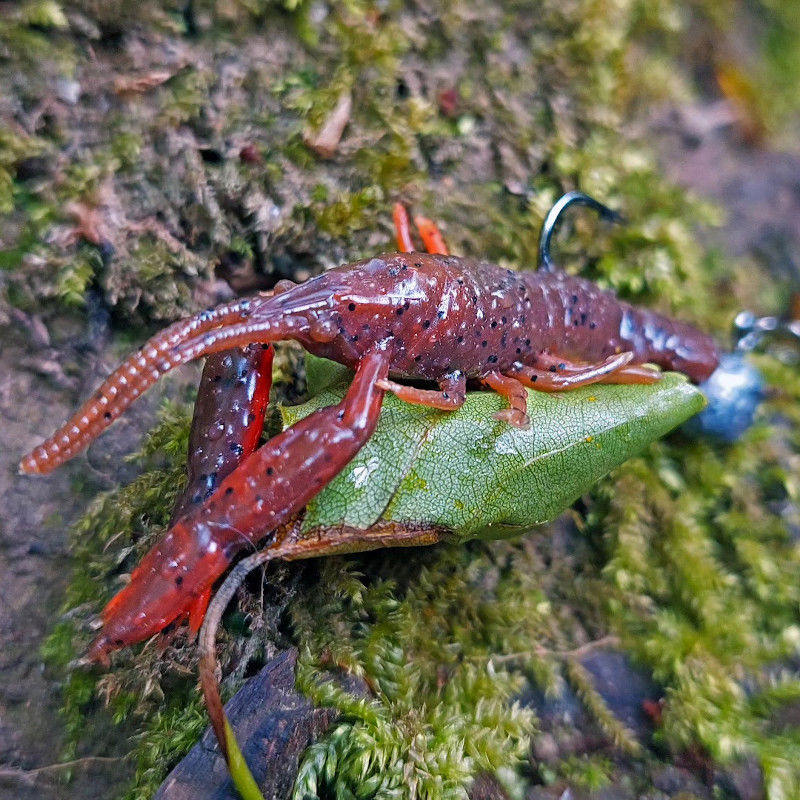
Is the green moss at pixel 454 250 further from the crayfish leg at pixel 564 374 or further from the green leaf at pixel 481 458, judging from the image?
the crayfish leg at pixel 564 374

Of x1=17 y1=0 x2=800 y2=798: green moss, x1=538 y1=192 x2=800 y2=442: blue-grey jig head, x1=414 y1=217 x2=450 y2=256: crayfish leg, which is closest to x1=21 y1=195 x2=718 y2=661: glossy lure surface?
x1=17 y1=0 x2=800 y2=798: green moss

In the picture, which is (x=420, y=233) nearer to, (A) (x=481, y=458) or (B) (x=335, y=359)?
(B) (x=335, y=359)

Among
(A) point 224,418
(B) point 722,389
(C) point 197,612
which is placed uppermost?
(A) point 224,418

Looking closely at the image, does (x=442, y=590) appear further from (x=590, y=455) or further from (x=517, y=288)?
(x=517, y=288)

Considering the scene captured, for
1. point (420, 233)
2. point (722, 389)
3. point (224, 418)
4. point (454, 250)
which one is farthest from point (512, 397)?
point (722, 389)

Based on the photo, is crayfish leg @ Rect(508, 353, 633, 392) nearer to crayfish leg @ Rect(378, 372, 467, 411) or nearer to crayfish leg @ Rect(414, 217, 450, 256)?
crayfish leg @ Rect(378, 372, 467, 411)
